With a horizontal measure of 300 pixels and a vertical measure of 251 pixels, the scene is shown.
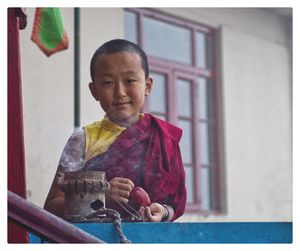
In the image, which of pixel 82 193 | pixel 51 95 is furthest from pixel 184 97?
pixel 82 193

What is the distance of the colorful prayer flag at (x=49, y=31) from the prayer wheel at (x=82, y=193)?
0.61 m

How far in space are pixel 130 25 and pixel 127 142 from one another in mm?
829

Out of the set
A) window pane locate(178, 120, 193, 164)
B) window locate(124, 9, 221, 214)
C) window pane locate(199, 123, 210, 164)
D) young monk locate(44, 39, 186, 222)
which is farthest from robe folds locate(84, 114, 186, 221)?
window pane locate(199, 123, 210, 164)

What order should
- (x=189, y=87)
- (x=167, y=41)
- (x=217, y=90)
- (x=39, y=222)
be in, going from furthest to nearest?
(x=217, y=90) < (x=189, y=87) < (x=167, y=41) < (x=39, y=222)

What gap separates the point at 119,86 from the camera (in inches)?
117

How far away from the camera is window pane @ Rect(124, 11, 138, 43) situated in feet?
11.7

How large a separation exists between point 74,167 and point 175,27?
1263 millimetres

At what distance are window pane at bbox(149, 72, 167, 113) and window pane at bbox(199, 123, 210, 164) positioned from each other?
0.47 metres

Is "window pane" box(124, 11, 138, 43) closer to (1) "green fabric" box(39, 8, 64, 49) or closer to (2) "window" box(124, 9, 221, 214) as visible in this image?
(2) "window" box(124, 9, 221, 214)

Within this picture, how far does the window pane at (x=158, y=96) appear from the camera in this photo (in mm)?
3500

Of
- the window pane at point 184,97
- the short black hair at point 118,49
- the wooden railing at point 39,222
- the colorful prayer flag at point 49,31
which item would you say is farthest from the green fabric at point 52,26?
the wooden railing at point 39,222

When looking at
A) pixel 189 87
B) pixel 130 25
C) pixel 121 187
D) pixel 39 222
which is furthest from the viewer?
pixel 189 87

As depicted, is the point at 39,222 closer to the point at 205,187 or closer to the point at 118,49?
the point at 118,49
